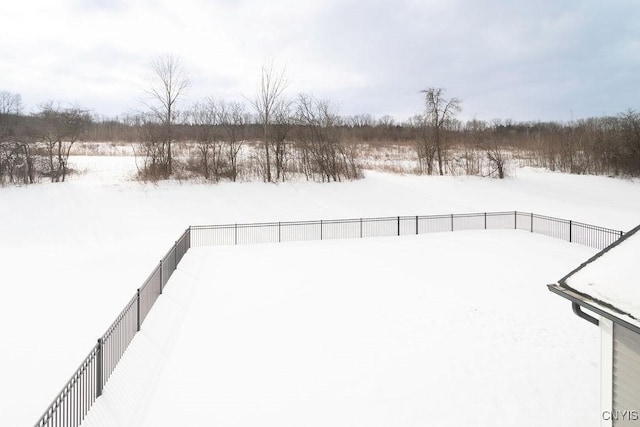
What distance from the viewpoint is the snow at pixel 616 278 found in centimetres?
488

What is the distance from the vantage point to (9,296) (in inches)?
474

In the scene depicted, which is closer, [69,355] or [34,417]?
[34,417]

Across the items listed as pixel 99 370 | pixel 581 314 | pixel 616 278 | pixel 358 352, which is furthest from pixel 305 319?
pixel 616 278

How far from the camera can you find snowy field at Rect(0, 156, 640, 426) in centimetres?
706

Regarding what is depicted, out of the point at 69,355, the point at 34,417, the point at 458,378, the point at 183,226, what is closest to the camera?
the point at 34,417

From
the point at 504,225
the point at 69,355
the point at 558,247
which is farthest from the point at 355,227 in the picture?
the point at 69,355

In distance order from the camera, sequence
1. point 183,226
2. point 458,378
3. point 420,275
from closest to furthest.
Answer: point 458,378 < point 420,275 < point 183,226

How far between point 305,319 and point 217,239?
43.0 feet

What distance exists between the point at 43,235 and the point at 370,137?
202 ft

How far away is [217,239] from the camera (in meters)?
22.5

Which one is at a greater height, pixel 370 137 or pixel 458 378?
pixel 370 137

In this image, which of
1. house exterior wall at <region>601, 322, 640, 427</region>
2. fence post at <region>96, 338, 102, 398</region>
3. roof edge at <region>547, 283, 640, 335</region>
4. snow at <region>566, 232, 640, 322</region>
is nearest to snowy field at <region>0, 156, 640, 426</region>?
fence post at <region>96, 338, 102, 398</region>

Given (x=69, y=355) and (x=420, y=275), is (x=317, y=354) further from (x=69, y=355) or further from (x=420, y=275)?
(x=420, y=275)

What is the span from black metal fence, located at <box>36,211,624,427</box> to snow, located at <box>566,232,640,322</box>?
7044 millimetres
